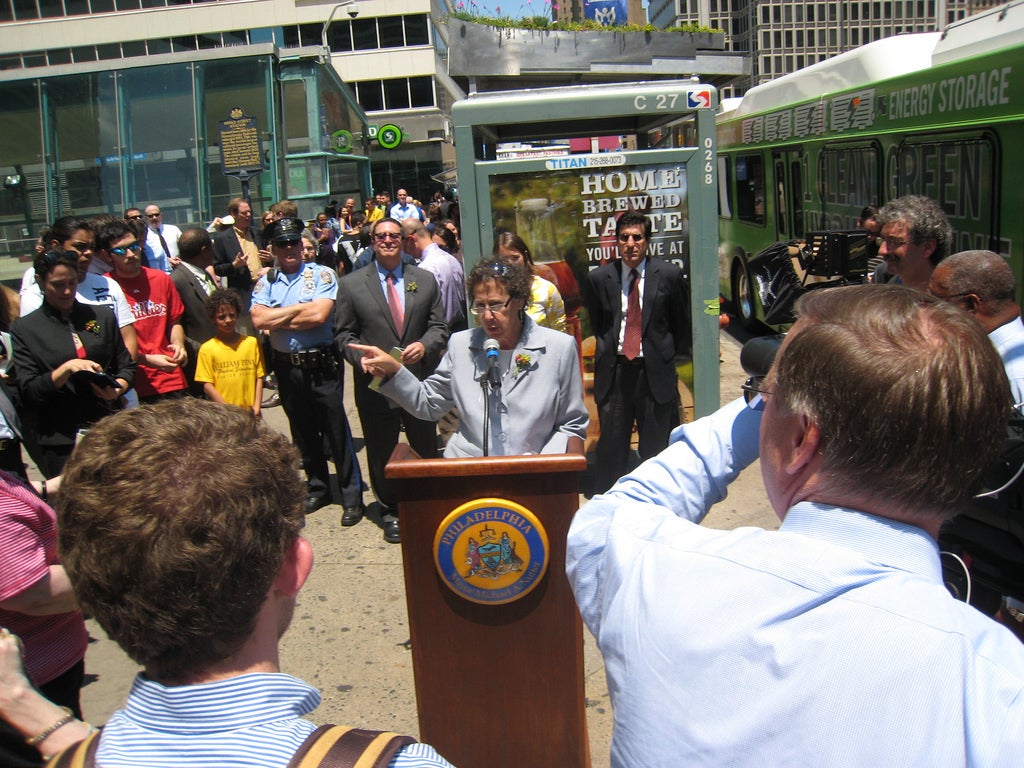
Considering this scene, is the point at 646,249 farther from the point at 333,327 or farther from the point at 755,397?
the point at 755,397

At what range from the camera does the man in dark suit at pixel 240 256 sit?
7.75 m

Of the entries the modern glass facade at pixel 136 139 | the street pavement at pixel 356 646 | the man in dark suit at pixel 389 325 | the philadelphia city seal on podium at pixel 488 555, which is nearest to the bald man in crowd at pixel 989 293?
the philadelphia city seal on podium at pixel 488 555

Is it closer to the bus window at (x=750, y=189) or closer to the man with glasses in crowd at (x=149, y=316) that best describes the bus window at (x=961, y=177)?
the bus window at (x=750, y=189)

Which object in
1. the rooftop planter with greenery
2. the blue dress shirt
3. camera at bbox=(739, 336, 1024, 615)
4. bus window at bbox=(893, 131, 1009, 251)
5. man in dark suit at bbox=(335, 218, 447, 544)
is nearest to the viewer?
the blue dress shirt

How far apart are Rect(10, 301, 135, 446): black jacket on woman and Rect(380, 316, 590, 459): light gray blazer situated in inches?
67.8

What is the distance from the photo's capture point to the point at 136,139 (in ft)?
51.0

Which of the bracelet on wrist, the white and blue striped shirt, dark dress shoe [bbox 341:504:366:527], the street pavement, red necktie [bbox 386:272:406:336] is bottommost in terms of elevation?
the street pavement

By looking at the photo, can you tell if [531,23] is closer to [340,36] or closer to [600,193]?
[340,36]

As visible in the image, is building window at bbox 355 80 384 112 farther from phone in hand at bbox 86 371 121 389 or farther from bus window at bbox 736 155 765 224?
phone in hand at bbox 86 371 121 389

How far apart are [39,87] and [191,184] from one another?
3478 millimetres

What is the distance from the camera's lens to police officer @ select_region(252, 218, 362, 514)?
5.46 m

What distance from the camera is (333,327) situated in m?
5.60

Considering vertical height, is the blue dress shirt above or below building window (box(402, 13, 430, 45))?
below

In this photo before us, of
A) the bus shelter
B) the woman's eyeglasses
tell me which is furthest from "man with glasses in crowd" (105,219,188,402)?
the woman's eyeglasses
